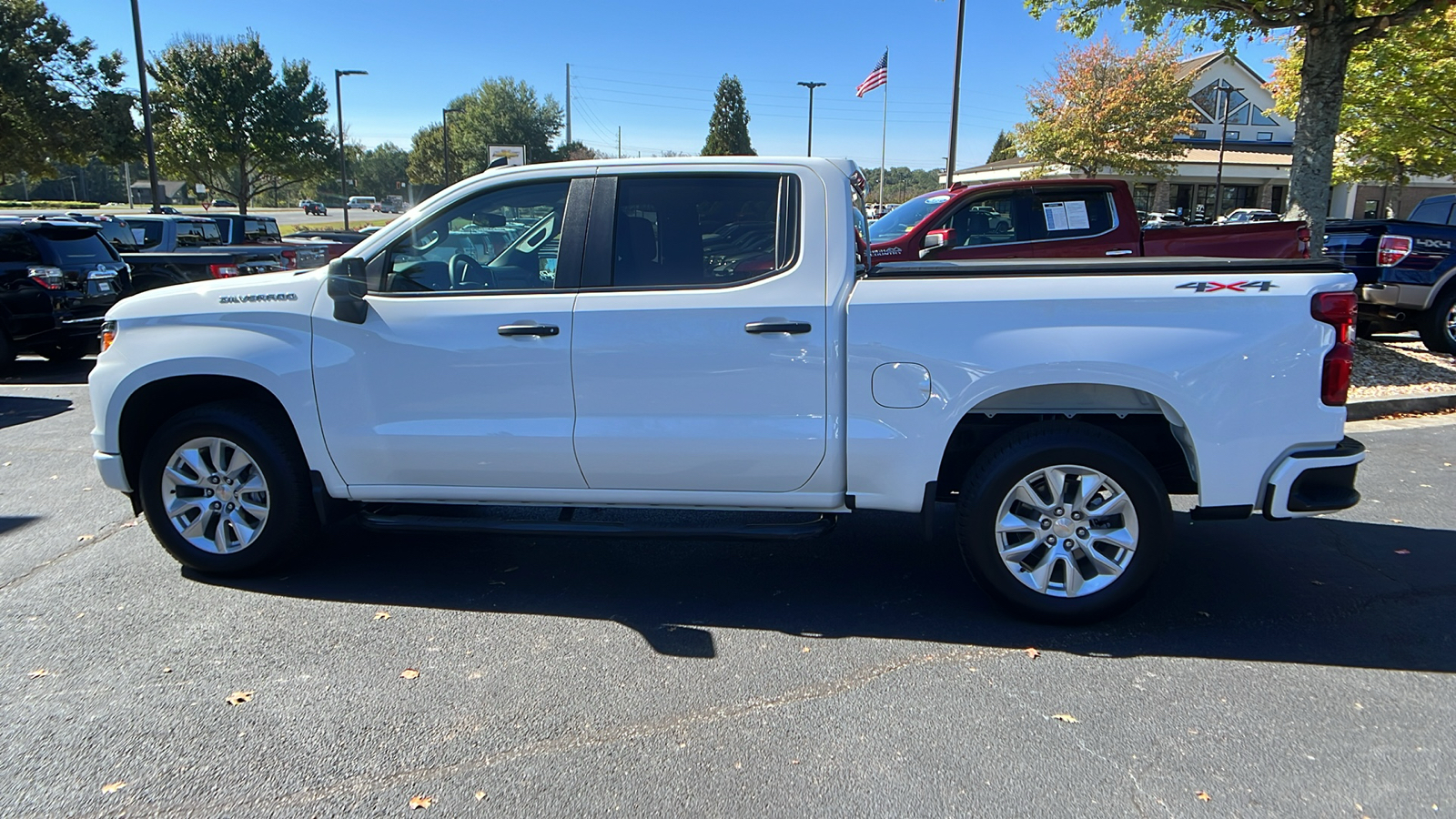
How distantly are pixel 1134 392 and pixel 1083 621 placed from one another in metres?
1.00

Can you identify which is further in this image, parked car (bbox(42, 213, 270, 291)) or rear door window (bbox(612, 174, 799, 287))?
parked car (bbox(42, 213, 270, 291))

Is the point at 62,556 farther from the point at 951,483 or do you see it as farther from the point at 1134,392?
the point at 1134,392

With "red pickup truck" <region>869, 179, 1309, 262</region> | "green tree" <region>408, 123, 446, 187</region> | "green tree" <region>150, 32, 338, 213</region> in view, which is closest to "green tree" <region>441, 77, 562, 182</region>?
"green tree" <region>408, 123, 446, 187</region>

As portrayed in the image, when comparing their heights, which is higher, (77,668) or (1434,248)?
(1434,248)

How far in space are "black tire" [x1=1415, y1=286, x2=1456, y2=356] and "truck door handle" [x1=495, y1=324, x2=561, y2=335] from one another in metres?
10.3

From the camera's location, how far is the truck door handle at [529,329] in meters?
3.87

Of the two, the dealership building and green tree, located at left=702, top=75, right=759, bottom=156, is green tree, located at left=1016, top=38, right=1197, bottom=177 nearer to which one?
the dealership building

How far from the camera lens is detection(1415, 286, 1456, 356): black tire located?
384 inches

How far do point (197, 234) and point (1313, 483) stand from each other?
15.9 m

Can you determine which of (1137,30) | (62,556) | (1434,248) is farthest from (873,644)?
(1434,248)

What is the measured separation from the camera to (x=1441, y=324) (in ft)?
32.2

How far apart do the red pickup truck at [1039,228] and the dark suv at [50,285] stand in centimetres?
886

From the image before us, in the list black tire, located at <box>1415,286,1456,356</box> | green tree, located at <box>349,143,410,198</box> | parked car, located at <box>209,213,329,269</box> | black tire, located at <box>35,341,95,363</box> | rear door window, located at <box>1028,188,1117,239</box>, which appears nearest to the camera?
rear door window, located at <box>1028,188,1117,239</box>

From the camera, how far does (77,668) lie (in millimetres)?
3500
